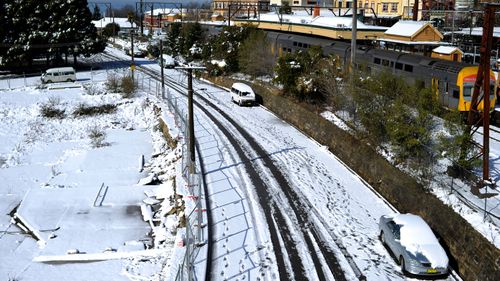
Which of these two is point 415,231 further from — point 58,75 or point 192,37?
point 192,37

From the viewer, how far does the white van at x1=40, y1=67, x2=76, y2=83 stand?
4922 cm

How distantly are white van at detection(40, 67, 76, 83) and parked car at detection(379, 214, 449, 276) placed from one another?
134 ft

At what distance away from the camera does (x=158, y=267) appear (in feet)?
53.0

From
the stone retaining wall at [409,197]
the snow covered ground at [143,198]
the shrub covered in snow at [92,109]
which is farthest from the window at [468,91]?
the shrub covered in snow at [92,109]

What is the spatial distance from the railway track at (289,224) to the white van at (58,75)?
28117 mm

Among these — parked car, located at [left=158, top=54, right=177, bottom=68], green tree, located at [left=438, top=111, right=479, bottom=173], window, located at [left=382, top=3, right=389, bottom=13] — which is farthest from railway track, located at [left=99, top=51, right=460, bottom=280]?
window, located at [left=382, top=3, right=389, bottom=13]

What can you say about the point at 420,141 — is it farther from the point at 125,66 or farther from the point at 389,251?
the point at 125,66

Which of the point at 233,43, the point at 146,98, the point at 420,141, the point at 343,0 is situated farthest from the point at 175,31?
the point at 420,141

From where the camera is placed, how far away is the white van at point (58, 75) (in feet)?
161

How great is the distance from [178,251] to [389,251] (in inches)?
264

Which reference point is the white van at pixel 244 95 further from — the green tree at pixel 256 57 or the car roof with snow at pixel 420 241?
the car roof with snow at pixel 420 241

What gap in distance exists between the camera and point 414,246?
15102mm

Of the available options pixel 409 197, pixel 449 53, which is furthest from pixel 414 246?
pixel 449 53

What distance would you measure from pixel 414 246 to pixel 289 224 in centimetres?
475
